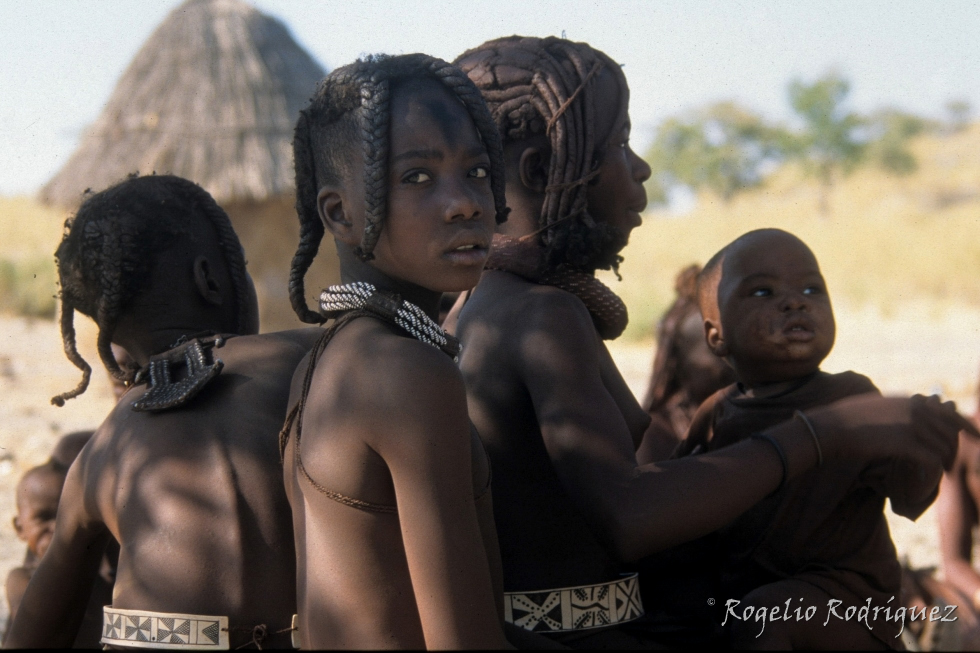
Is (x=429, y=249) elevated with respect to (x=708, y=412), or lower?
elevated

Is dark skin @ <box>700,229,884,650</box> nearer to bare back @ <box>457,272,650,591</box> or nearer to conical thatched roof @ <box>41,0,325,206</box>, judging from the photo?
bare back @ <box>457,272,650,591</box>

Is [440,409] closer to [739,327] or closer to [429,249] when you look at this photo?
[429,249]

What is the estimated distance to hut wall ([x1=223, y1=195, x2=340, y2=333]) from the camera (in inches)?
317

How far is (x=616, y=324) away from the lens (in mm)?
2658

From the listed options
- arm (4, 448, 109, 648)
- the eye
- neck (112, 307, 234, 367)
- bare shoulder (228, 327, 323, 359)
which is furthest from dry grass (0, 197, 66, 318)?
the eye

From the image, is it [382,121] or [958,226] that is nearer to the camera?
[382,121]

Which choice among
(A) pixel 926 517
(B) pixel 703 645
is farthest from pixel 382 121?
(A) pixel 926 517

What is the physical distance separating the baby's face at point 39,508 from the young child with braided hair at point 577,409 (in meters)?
2.51

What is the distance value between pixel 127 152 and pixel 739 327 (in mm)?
6869

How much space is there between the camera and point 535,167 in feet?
8.92

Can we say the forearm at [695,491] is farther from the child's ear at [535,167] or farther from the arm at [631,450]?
the child's ear at [535,167]

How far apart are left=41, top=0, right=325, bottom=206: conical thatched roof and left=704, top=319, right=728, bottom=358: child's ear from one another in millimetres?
5535

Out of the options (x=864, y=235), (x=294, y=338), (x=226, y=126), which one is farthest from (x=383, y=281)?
(x=864, y=235)

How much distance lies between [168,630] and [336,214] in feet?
3.29
